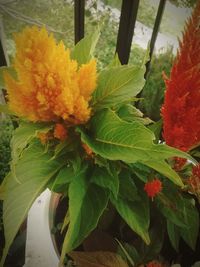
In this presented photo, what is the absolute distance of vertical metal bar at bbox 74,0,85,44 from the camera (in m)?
1.82

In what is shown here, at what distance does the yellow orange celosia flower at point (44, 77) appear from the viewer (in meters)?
0.46

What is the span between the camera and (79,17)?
6.40 feet

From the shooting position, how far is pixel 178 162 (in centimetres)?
67

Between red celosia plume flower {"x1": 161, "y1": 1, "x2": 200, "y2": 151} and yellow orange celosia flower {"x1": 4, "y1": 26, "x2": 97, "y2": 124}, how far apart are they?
0.42ft

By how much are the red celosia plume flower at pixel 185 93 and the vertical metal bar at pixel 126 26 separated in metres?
1.35

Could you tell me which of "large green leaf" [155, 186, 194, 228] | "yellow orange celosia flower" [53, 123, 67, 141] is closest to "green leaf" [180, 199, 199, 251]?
"large green leaf" [155, 186, 194, 228]

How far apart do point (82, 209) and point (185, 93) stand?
275mm

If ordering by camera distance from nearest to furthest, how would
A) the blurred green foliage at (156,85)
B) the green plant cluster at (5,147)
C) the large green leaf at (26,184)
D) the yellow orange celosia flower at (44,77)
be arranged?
1. the yellow orange celosia flower at (44,77)
2. the large green leaf at (26,184)
3. the green plant cluster at (5,147)
4. the blurred green foliage at (156,85)

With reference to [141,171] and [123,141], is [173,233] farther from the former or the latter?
[123,141]

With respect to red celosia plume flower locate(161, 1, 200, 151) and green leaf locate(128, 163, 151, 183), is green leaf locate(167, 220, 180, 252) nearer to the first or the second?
green leaf locate(128, 163, 151, 183)

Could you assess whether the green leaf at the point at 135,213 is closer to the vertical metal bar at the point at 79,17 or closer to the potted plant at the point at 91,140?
the potted plant at the point at 91,140

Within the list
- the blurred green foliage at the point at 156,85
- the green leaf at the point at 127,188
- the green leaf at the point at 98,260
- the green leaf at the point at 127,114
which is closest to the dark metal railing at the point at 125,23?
the blurred green foliage at the point at 156,85

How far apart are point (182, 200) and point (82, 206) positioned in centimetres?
25

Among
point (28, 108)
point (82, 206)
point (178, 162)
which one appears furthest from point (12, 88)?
point (178, 162)
